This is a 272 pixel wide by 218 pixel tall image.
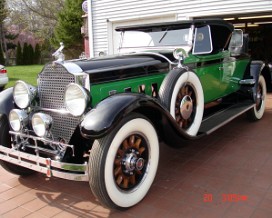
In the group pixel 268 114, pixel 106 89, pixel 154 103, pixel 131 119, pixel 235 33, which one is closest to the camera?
pixel 131 119

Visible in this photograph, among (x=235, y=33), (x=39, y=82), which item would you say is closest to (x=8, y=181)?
(x=39, y=82)

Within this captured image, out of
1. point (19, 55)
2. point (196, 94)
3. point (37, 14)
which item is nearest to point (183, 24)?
point (196, 94)

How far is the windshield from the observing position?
4168mm

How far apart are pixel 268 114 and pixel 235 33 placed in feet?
6.85

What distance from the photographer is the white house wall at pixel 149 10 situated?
26.6ft

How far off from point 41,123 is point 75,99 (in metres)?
0.41

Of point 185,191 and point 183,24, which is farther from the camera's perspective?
point 183,24

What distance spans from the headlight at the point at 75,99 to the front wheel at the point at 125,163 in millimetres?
388

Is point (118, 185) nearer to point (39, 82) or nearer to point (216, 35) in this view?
point (39, 82)

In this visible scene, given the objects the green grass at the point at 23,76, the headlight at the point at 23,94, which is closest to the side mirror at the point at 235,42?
the headlight at the point at 23,94

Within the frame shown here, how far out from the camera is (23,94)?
10.2ft

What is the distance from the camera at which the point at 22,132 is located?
118 inches

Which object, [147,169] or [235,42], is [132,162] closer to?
[147,169]

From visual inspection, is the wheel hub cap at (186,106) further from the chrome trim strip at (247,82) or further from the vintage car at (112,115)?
the chrome trim strip at (247,82)
